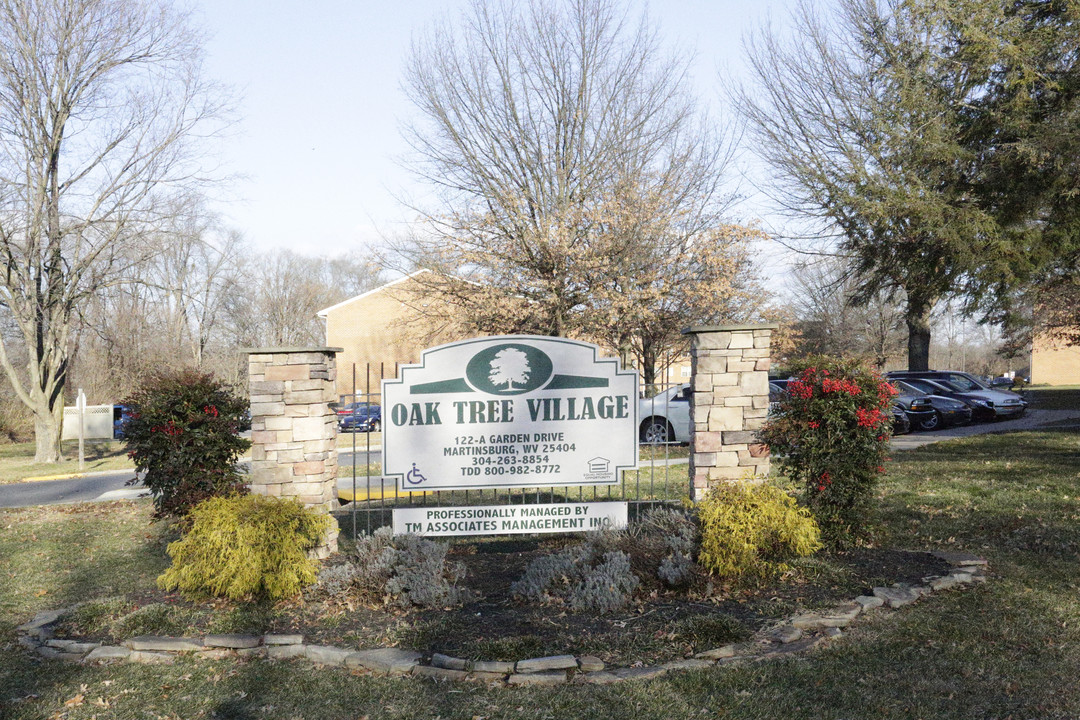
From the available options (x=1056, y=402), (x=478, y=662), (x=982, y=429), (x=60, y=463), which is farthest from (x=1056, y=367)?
(x=478, y=662)

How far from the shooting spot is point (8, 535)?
9.93 meters

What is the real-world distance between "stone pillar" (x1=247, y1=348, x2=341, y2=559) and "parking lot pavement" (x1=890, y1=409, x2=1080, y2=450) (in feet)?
41.4

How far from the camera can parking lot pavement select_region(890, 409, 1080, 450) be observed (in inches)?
688

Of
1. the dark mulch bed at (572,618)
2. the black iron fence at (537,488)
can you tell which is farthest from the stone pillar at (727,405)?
the dark mulch bed at (572,618)

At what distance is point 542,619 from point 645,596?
875 millimetres

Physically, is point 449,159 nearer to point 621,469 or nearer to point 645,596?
point 621,469

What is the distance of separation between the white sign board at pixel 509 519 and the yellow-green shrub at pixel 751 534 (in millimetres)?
1208

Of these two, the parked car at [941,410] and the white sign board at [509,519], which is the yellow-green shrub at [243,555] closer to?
the white sign board at [509,519]

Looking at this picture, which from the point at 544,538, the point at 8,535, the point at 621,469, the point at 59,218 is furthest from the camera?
the point at 59,218

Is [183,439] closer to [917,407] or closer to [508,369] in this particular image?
[508,369]

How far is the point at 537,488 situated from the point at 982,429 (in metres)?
17.2

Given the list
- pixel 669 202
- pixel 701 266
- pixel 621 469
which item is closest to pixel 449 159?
pixel 669 202

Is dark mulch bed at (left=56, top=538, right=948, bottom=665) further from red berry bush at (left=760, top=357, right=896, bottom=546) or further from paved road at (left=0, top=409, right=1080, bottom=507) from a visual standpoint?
paved road at (left=0, top=409, right=1080, bottom=507)

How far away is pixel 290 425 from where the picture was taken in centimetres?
714
